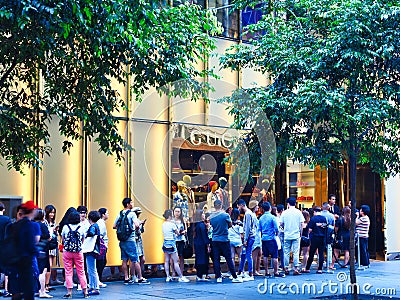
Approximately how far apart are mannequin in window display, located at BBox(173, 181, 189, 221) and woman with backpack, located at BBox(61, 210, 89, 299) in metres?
4.41

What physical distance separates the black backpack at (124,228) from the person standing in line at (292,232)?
14.5ft

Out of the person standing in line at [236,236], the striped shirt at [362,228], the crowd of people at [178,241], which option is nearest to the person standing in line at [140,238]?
the crowd of people at [178,241]

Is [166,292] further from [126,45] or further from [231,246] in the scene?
[126,45]

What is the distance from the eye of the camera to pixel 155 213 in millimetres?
17219

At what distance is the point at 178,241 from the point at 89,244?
309 cm

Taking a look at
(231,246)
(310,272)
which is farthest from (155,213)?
(310,272)

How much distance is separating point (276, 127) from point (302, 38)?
1.83 meters

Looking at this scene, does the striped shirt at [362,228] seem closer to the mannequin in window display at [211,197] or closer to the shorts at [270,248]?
the shorts at [270,248]

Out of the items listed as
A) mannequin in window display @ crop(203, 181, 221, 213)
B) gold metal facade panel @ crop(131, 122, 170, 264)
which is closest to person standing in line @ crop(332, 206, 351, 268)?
mannequin in window display @ crop(203, 181, 221, 213)

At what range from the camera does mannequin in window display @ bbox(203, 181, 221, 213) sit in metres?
18.0

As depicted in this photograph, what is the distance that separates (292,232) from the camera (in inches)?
696

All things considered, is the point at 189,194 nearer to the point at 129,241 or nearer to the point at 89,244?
the point at 129,241

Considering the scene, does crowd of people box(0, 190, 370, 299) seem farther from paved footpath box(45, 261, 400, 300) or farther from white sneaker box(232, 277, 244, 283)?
paved footpath box(45, 261, 400, 300)
